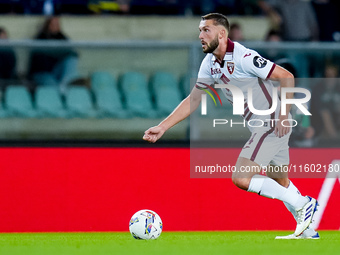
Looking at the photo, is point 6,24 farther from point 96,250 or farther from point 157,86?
point 96,250

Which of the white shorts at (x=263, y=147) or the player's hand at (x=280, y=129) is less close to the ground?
Result: the player's hand at (x=280, y=129)

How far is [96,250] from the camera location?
6430mm

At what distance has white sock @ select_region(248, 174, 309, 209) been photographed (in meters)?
7.13

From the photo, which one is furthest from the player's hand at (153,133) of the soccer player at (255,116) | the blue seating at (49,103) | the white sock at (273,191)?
the blue seating at (49,103)

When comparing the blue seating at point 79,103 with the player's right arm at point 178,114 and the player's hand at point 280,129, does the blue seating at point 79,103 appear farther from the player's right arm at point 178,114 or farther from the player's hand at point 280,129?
the player's hand at point 280,129

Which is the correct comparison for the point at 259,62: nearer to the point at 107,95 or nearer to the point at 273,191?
the point at 273,191

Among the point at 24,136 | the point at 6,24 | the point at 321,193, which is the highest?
the point at 6,24

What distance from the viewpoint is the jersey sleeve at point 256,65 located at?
7.13 meters

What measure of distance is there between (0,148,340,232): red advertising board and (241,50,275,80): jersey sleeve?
2.16 metres

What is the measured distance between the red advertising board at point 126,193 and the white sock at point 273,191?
193 centimetres

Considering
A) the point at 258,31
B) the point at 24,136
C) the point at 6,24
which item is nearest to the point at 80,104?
the point at 24,136

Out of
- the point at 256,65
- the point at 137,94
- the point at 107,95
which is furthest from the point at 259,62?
the point at 107,95

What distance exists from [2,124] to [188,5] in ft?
13.6

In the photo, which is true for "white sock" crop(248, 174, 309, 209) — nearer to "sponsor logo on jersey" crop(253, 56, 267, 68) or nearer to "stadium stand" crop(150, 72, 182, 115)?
"sponsor logo on jersey" crop(253, 56, 267, 68)
